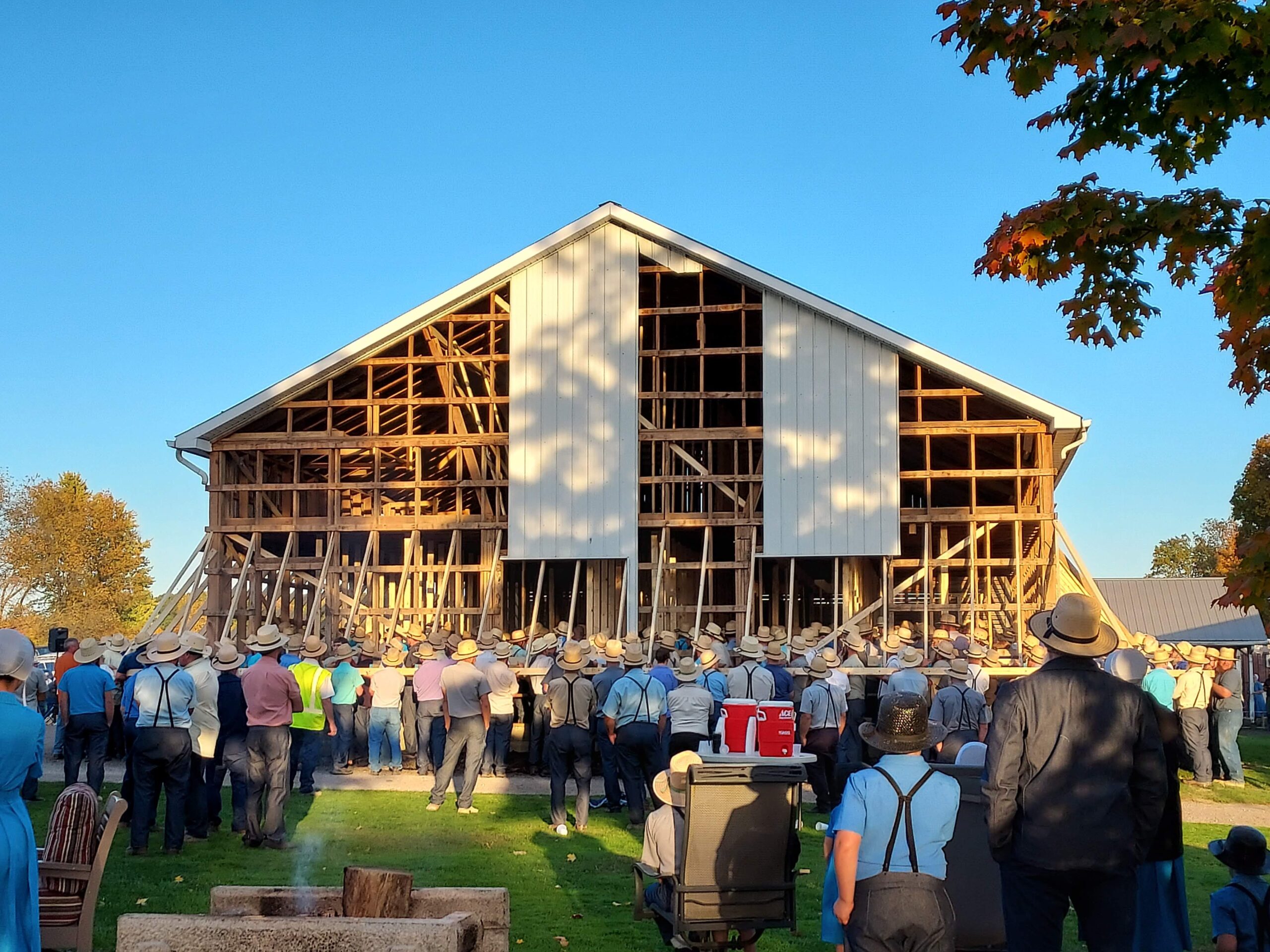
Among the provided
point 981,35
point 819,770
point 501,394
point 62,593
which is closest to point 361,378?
point 501,394

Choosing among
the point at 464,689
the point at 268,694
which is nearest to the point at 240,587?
the point at 464,689

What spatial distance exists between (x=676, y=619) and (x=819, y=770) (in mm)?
12180

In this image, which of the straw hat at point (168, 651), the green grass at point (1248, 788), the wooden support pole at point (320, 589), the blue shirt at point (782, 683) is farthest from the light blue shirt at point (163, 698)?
the green grass at point (1248, 788)

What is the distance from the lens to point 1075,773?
511 centimetres

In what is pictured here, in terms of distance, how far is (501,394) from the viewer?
1131 inches

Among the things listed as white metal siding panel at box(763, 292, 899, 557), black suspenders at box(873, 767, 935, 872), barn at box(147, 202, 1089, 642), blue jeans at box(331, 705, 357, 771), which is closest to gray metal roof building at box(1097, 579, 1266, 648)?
barn at box(147, 202, 1089, 642)

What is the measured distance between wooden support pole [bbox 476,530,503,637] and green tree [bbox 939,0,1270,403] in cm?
1731

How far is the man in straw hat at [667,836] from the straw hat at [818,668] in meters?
7.34

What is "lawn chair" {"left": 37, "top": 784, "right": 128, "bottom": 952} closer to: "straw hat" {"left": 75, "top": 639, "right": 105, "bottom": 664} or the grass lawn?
the grass lawn

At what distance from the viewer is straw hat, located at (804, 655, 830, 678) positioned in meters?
15.2

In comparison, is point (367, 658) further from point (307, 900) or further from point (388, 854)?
point (307, 900)

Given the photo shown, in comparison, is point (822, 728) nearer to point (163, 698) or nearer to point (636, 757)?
point (636, 757)

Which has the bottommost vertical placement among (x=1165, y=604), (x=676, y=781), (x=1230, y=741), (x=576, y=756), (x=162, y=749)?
(x=1230, y=741)

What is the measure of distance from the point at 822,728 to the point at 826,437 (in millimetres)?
10204
